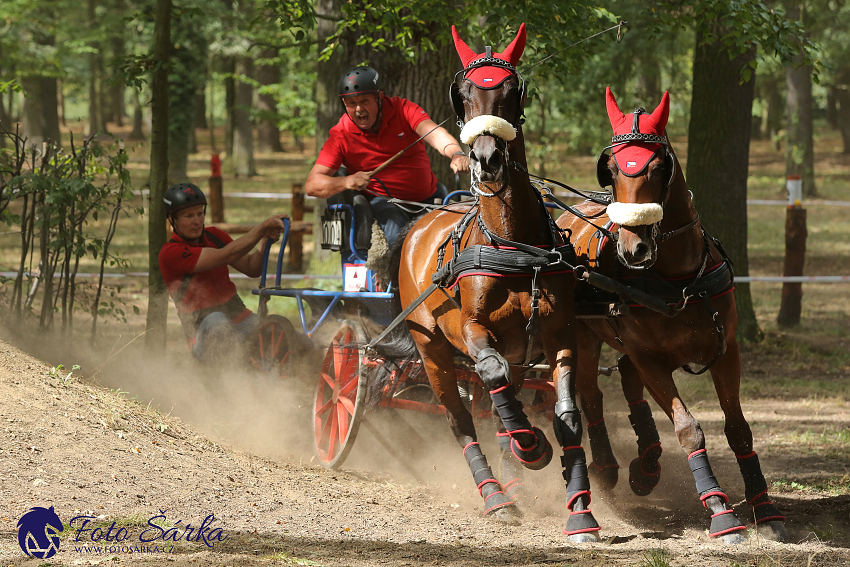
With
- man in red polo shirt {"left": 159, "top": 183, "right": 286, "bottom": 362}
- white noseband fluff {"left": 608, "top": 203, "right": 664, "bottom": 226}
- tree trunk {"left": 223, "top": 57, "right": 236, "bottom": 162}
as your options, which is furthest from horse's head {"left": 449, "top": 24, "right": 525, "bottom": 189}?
tree trunk {"left": 223, "top": 57, "right": 236, "bottom": 162}

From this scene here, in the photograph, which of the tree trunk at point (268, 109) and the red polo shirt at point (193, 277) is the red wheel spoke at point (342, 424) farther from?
the tree trunk at point (268, 109)

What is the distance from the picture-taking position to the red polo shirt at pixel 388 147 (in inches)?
246

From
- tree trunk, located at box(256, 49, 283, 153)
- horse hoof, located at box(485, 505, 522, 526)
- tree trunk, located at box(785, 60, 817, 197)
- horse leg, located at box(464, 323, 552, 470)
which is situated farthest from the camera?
tree trunk, located at box(256, 49, 283, 153)

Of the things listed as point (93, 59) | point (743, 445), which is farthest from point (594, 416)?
point (93, 59)

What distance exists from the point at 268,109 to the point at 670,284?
23091 millimetres

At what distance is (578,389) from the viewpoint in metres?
5.55

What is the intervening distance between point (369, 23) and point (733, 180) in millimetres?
4672

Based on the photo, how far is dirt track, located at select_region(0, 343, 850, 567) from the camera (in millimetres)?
3971

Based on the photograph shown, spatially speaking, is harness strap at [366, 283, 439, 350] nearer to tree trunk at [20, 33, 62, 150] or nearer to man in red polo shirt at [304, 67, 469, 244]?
man in red polo shirt at [304, 67, 469, 244]

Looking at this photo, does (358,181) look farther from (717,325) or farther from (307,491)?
(717,325)

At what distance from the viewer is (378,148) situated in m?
6.27

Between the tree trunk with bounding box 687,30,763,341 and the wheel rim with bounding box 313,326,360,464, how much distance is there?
517 cm

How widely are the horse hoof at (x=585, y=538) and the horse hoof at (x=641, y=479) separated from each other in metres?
1.04

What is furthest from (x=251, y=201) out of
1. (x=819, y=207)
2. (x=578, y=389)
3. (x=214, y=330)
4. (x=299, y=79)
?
(x=578, y=389)
